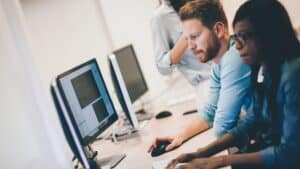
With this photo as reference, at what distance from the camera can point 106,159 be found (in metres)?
2.21

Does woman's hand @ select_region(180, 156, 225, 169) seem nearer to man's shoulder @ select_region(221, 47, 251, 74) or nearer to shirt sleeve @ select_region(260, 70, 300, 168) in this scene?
shirt sleeve @ select_region(260, 70, 300, 168)

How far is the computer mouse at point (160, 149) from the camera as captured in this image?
2.02 meters

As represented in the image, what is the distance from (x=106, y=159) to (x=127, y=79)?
2.76 feet

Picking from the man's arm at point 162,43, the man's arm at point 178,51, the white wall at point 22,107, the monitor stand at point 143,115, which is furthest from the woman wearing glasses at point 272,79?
the monitor stand at point 143,115

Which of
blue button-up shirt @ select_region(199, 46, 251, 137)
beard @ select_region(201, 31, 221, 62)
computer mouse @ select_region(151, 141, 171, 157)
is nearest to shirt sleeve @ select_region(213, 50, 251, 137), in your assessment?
blue button-up shirt @ select_region(199, 46, 251, 137)

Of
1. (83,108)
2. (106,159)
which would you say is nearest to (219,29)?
(83,108)

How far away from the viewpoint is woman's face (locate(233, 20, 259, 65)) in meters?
1.60

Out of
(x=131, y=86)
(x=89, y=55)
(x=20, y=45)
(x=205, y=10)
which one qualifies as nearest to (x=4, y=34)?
(x=20, y=45)

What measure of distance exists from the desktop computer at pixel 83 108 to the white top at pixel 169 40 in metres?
0.62

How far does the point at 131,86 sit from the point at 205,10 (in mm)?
1107

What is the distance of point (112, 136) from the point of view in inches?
105

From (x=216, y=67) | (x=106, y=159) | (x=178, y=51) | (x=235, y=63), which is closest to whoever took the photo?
(x=235, y=63)

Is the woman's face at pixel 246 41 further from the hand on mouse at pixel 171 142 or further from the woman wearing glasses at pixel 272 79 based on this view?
the hand on mouse at pixel 171 142

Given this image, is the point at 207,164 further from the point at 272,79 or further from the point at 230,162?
the point at 272,79
